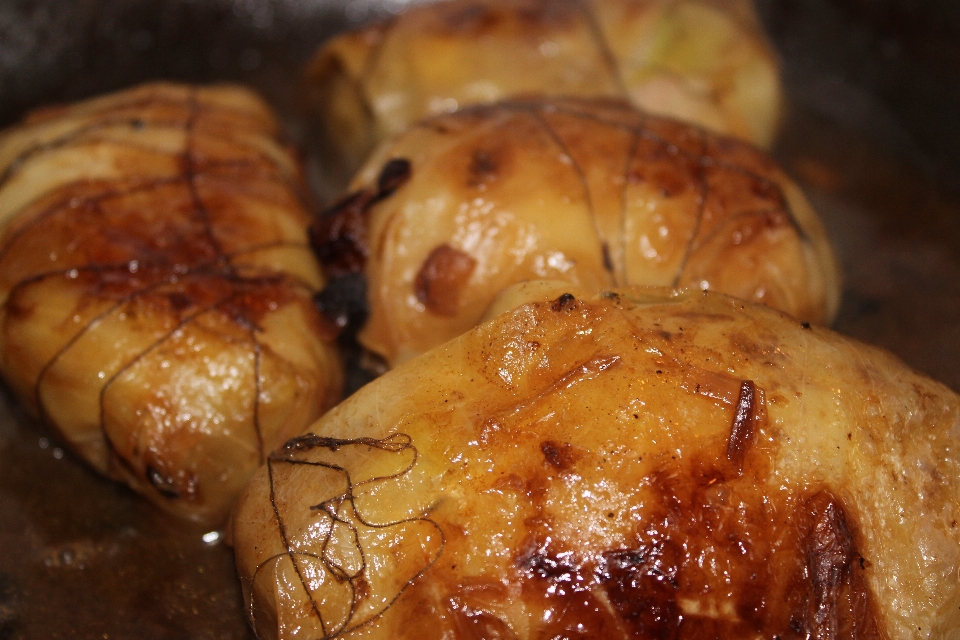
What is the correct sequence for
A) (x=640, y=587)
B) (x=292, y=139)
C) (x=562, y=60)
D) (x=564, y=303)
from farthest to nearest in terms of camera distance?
1. (x=292, y=139)
2. (x=562, y=60)
3. (x=564, y=303)
4. (x=640, y=587)

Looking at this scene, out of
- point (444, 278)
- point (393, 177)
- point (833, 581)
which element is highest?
point (393, 177)

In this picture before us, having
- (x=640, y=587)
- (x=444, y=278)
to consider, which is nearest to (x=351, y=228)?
(x=444, y=278)

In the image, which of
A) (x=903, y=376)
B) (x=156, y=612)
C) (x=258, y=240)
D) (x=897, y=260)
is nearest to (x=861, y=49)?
(x=897, y=260)

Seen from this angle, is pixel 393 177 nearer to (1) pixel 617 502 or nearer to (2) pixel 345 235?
(2) pixel 345 235

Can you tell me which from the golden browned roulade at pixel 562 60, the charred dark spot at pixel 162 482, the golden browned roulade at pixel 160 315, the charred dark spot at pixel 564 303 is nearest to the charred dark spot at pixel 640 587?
the charred dark spot at pixel 564 303

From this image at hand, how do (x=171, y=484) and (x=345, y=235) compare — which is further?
(x=345, y=235)

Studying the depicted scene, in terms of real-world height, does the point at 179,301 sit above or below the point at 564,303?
below

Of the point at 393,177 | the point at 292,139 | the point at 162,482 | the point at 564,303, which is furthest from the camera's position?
the point at 292,139
